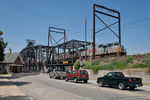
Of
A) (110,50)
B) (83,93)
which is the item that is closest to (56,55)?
(110,50)

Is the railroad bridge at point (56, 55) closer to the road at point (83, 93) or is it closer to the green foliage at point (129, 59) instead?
the green foliage at point (129, 59)

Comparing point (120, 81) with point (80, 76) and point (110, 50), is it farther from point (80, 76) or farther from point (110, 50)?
point (110, 50)

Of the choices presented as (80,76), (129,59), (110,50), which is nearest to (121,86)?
(80,76)

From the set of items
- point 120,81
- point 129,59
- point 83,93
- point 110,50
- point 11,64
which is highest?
point 110,50

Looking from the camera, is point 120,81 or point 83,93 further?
point 120,81

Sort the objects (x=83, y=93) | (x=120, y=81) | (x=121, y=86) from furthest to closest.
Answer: (x=120, y=81)
(x=121, y=86)
(x=83, y=93)

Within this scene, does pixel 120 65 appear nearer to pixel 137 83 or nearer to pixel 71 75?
pixel 71 75

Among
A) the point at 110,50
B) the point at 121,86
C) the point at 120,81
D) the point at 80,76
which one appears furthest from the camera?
the point at 110,50

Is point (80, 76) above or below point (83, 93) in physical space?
above

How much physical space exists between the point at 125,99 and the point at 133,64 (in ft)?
51.4

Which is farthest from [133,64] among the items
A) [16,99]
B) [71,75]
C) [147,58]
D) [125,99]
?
[16,99]

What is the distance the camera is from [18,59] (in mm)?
60875

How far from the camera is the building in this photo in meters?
55.9

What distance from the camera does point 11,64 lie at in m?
56.8
